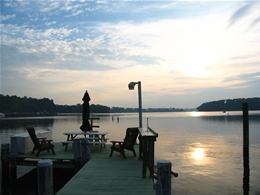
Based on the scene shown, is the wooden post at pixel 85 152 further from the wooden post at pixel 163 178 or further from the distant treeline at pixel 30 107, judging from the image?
the distant treeline at pixel 30 107

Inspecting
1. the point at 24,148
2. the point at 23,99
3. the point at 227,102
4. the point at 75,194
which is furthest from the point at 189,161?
the point at 227,102

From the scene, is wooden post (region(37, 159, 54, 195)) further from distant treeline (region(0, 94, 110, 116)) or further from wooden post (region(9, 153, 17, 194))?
distant treeline (region(0, 94, 110, 116))

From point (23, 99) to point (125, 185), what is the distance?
14365cm

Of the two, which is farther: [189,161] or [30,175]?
[189,161]

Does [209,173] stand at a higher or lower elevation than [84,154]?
lower

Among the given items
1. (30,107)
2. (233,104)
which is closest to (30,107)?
(30,107)

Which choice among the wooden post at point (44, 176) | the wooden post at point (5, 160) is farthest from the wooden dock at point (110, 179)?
the wooden post at point (5, 160)

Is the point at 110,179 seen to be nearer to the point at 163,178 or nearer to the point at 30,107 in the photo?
the point at 163,178

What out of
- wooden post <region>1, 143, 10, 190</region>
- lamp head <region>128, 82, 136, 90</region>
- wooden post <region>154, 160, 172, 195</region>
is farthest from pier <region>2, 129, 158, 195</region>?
lamp head <region>128, 82, 136, 90</region>

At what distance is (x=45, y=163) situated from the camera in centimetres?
480

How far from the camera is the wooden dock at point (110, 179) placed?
5277 mm

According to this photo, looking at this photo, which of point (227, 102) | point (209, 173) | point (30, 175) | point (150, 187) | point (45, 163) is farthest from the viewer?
point (227, 102)

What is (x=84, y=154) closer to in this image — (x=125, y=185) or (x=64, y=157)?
(x=64, y=157)

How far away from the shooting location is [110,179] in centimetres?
609
